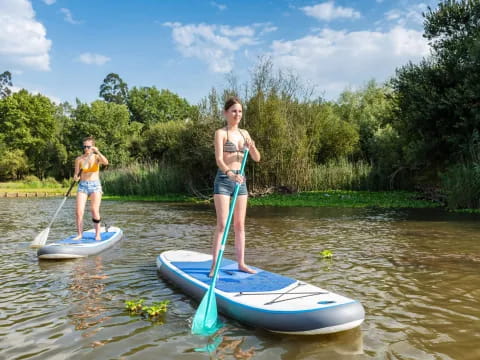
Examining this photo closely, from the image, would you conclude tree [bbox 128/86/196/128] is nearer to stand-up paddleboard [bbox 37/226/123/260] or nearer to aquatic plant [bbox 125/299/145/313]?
stand-up paddleboard [bbox 37/226/123/260]

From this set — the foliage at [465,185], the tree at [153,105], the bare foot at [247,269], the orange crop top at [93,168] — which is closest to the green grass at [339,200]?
the foliage at [465,185]

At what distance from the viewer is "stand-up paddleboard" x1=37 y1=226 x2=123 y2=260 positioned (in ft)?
23.6

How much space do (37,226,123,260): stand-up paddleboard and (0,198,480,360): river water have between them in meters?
0.15

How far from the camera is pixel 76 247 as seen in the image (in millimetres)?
7379

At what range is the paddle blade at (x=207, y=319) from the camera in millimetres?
3996

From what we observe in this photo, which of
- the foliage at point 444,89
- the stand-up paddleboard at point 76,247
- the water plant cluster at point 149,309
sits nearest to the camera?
the water plant cluster at point 149,309

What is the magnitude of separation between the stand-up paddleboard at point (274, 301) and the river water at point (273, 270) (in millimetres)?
126

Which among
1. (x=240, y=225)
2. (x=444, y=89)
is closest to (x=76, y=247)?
(x=240, y=225)

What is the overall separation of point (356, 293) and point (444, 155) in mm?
14213

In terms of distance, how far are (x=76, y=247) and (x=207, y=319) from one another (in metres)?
4.10

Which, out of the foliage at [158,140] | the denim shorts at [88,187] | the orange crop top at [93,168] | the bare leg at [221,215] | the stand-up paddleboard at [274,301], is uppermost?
the foliage at [158,140]

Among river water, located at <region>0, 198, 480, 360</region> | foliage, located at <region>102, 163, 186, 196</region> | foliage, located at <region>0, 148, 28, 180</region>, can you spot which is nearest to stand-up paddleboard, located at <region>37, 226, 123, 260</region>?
river water, located at <region>0, 198, 480, 360</region>

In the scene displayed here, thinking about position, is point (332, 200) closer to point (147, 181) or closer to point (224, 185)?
point (147, 181)

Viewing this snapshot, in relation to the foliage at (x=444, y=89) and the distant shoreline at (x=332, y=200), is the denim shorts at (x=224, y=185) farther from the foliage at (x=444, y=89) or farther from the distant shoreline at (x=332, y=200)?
the foliage at (x=444, y=89)
